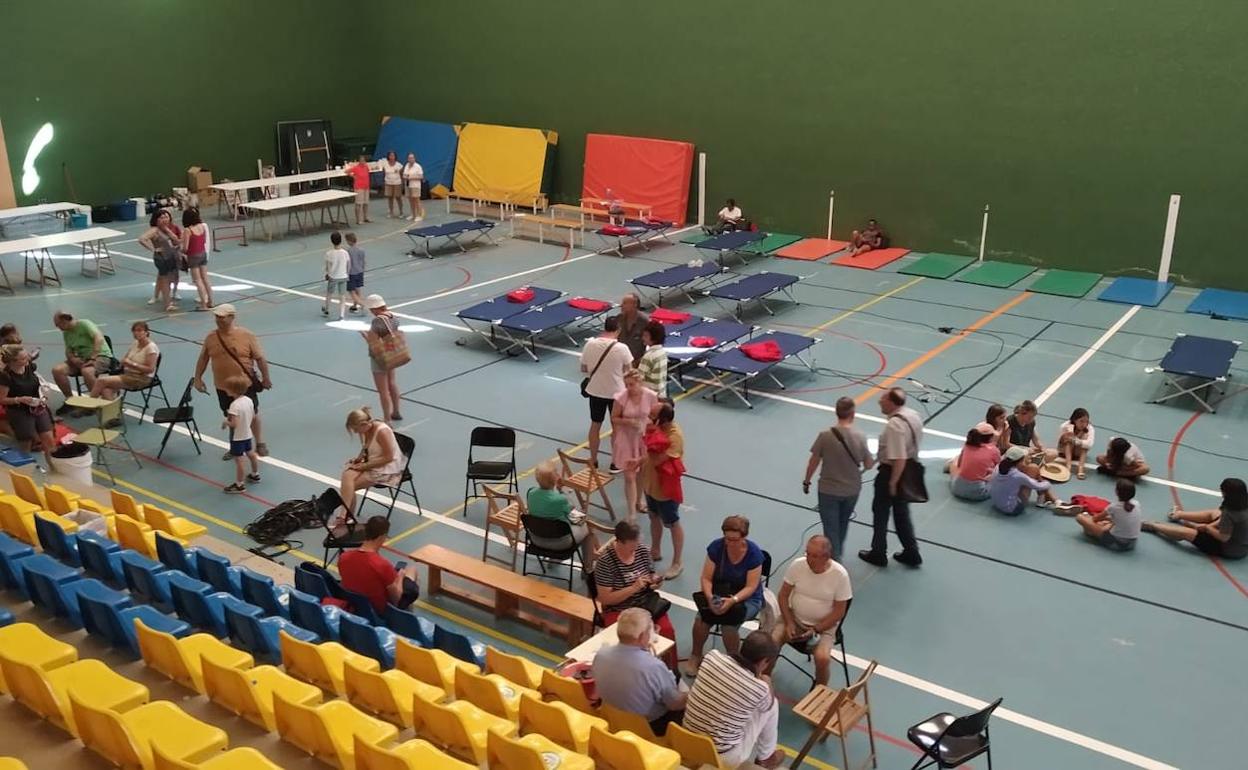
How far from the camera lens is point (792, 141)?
23.5 m

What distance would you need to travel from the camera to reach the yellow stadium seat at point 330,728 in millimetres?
5719

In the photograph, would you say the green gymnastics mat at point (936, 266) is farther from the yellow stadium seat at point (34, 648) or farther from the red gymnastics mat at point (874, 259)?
the yellow stadium seat at point (34, 648)

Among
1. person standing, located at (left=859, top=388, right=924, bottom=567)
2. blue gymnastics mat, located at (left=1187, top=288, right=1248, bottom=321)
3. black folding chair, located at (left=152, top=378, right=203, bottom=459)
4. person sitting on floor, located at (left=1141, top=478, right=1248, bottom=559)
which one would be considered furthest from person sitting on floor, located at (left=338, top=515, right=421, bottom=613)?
blue gymnastics mat, located at (left=1187, top=288, right=1248, bottom=321)

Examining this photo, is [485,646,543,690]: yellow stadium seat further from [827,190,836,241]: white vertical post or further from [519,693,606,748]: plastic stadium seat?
[827,190,836,241]: white vertical post

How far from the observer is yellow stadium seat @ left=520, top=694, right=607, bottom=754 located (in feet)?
19.7

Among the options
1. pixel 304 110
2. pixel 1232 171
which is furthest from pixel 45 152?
pixel 1232 171

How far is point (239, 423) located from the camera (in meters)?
10.7

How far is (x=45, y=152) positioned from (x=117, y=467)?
16.1 meters

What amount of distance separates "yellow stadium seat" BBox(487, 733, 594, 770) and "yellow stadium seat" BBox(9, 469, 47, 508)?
6.07 metres

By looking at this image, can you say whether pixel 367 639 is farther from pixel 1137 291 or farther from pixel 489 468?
pixel 1137 291

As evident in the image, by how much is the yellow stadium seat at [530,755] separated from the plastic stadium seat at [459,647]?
1.75 meters

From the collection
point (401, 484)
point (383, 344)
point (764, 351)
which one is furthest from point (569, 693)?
point (764, 351)

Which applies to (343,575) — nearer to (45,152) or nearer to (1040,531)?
(1040,531)

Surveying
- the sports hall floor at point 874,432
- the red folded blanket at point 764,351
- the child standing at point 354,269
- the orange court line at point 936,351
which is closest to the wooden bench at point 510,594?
the sports hall floor at point 874,432
